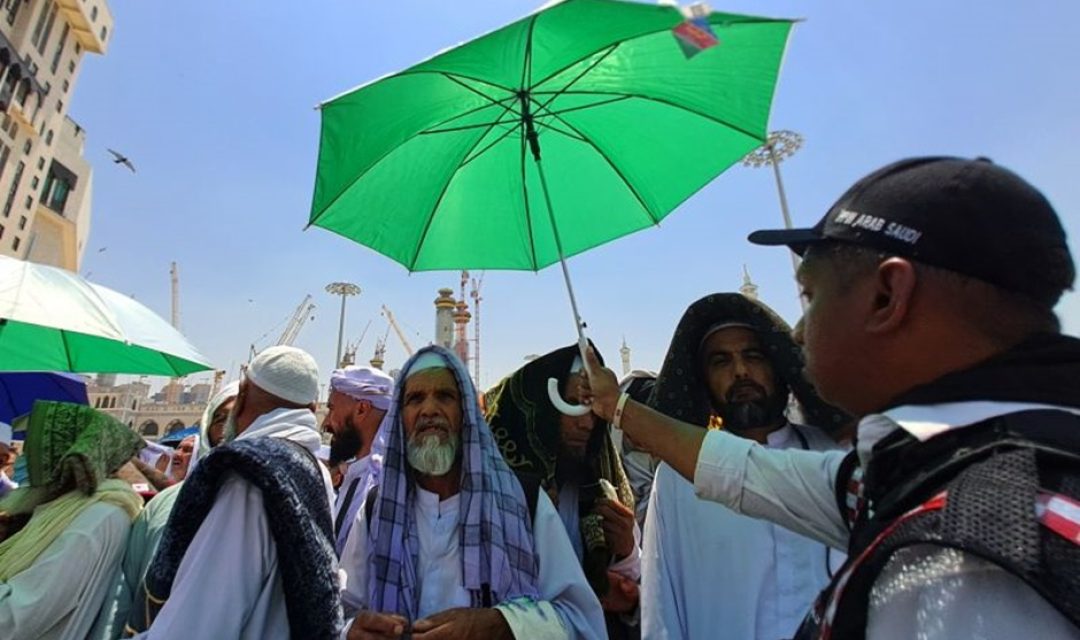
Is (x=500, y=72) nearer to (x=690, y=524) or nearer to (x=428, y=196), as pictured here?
(x=428, y=196)

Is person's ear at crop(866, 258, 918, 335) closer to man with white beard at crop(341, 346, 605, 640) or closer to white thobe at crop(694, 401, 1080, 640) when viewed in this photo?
white thobe at crop(694, 401, 1080, 640)

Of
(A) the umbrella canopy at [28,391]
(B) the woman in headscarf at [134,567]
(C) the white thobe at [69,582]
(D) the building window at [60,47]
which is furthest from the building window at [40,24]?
(C) the white thobe at [69,582]

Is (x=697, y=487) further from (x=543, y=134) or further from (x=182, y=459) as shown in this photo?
(x=182, y=459)

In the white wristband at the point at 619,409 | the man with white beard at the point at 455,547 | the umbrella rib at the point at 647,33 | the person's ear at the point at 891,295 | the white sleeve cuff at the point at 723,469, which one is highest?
the umbrella rib at the point at 647,33

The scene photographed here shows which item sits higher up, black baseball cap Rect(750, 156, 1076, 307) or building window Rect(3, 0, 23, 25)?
building window Rect(3, 0, 23, 25)

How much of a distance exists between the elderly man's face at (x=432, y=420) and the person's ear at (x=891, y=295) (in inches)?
75.7

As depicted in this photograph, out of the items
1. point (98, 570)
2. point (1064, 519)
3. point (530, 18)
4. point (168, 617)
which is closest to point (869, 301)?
point (1064, 519)

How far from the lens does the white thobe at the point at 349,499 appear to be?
10.2ft

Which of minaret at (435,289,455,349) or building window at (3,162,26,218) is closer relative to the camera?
minaret at (435,289,455,349)

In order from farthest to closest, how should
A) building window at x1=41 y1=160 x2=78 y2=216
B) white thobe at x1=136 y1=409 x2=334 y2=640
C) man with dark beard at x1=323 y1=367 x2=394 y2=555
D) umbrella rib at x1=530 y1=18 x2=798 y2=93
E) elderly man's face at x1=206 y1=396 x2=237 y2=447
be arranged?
building window at x1=41 y1=160 x2=78 y2=216 < man with dark beard at x1=323 y1=367 x2=394 y2=555 < elderly man's face at x1=206 y1=396 x2=237 y2=447 < umbrella rib at x1=530 y1=18 x2=798 y2=93 < white thobe at x1=136 y1=409 x2=334 y2=640

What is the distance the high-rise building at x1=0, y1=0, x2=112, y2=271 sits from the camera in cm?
3434

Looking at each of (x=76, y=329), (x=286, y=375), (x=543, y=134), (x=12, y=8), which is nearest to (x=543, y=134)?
(x=543, y=134)

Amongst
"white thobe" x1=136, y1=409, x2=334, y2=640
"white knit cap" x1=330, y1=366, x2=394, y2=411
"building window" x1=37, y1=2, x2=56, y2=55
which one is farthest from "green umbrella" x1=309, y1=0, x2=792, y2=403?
"building window" x1=37, y1=2, x2=56, y2=55

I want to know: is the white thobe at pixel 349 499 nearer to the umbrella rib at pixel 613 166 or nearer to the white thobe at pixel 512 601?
the white thobe at pixel 512 601
